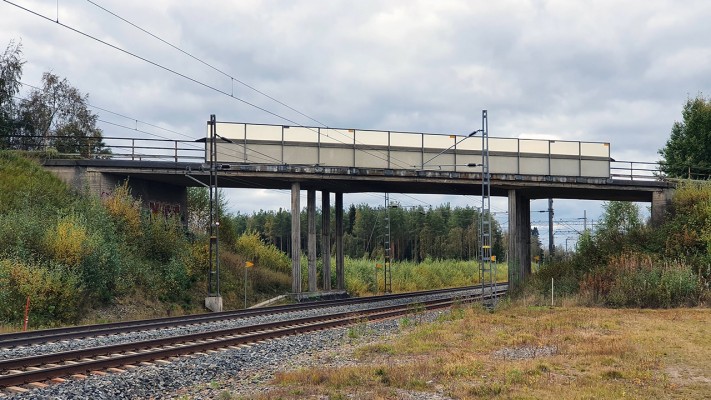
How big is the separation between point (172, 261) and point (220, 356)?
67.2 ft

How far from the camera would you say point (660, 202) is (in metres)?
44.3

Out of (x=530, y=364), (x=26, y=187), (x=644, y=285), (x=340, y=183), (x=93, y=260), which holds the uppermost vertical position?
(x=340, y=183)

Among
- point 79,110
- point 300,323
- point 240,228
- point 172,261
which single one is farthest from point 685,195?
point 240,228

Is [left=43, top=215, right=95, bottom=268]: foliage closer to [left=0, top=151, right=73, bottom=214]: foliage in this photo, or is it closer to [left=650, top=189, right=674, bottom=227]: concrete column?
[left=0, top=151, right=73, bottom=214]: foliage

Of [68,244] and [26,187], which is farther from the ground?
[26,187]

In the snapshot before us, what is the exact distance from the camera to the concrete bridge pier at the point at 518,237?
41.5 metres

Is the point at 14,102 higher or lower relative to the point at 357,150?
higher

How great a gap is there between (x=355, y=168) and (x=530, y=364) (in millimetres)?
26197

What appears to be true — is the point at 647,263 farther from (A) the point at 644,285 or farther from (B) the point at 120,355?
(B) the point at 120,355

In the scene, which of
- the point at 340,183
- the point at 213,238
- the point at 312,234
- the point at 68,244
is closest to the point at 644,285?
the point at 340,183

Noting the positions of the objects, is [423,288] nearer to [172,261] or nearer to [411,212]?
[172,261]

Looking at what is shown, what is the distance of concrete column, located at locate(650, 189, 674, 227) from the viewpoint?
139 feet

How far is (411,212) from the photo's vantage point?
143 metres

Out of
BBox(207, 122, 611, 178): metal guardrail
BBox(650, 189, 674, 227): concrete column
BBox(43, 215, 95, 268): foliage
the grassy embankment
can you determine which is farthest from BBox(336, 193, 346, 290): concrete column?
BBox(43, 215, 95, 268): foliage
